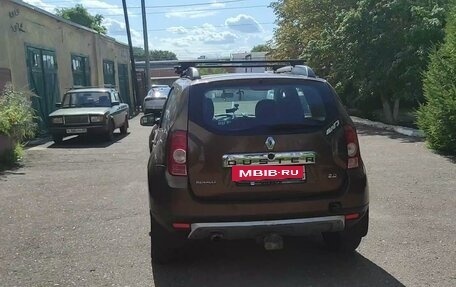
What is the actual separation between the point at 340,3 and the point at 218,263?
1935 cm

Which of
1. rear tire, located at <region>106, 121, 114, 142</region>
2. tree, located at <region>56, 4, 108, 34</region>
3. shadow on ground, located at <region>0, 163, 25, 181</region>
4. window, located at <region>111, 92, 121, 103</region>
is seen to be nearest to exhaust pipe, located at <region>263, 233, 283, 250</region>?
shadow on ground, located at <region>0, 163, 25, 181</region>

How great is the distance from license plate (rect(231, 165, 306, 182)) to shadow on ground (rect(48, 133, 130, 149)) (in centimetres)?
1125

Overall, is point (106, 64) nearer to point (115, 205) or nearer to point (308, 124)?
point (115, 205)

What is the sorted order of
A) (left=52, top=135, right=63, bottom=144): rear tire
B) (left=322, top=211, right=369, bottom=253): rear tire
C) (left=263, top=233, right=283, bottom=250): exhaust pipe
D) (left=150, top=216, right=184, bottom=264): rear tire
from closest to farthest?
(left=263, top=233, right=283, bottom=250): exhaust pipe → (left=150, top=216, right=184, bottom=264): rear tire → (left=322, top=211, right=369, bottom=253): rear tire → (left=52, top=135, right=63, bottom=144): rear tire

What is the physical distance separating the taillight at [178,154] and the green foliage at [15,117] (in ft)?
27.2

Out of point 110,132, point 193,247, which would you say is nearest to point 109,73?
point 110,132

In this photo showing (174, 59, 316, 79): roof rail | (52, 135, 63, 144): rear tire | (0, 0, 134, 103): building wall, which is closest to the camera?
(174, 59, 316, 79): roof rail

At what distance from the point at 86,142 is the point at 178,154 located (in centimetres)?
1241

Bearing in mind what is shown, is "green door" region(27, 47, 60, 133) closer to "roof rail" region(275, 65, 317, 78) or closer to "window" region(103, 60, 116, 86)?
"window" region(103, 60, 116, 86)

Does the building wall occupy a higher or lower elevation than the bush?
higher

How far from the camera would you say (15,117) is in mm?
11883

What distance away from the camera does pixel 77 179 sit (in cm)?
958

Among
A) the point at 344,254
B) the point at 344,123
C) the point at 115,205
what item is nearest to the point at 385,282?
the point at 344,254

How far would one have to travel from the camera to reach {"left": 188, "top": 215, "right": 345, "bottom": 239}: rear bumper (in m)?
4.08
